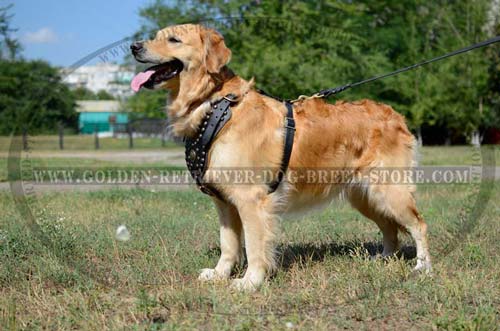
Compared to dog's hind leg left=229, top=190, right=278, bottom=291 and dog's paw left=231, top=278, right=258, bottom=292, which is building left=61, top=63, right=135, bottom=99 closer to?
dog's hind leg left=229, top=190, right=278, bottom=291

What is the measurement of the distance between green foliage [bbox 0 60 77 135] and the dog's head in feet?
35.7

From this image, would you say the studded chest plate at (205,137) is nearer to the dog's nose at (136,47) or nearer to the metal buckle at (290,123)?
the metal buckle at (290,123)

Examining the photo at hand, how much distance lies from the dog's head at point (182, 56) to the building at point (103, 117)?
33229 mm

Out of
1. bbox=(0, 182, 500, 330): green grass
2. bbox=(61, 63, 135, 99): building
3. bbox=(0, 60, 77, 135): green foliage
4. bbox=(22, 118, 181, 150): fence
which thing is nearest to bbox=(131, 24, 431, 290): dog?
bbox=(0, 182, 500, 330): green grass

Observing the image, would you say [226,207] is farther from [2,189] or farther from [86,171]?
[86,171]

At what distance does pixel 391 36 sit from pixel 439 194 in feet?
69.8

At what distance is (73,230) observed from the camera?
5.93m

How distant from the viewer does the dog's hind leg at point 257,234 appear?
4438 millimetres

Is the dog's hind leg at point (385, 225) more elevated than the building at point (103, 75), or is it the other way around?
the building at point (103, 75)

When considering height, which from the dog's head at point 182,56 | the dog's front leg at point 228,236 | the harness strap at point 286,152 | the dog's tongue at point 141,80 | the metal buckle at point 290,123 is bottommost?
Result: the dog's front leg at point 228,236

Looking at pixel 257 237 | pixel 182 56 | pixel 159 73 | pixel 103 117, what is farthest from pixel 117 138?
pixel 257 237

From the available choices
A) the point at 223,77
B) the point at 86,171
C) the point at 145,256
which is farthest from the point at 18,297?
the point at 86,171

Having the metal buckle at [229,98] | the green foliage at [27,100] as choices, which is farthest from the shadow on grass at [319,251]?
the green foliage at [27,100]

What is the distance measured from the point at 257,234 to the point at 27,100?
16834 millimetres
